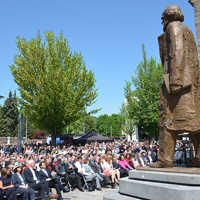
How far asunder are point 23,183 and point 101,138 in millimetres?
20047

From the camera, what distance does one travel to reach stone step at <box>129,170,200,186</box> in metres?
3.73

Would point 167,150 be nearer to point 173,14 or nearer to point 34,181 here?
point 173,14

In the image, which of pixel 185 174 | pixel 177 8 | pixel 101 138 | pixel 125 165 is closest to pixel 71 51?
pixel 101 138

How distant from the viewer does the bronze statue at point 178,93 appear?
441 cm

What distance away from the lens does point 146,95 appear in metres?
30.5

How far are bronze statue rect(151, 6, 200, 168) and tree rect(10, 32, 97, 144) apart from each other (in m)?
19.7

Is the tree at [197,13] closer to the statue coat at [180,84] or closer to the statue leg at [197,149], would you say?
the statue coat at [180,84]

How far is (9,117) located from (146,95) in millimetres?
42143

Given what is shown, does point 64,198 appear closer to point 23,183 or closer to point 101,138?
point 23,183

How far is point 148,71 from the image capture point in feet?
107

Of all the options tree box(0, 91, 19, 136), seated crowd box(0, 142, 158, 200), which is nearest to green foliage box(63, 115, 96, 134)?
tree box(0, 91, 19, 136)

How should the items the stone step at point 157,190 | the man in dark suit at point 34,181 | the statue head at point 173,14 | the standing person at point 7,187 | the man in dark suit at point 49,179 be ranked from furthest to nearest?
the man in dark suit at point 49,179 < the man in dark suit at point 34,181 < the standing person at point 7,187 < the statue head at point 173,14 < the stone step at point 157,190

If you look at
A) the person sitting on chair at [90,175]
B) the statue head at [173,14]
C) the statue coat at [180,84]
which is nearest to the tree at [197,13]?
the person sitting on chair at [90,175]

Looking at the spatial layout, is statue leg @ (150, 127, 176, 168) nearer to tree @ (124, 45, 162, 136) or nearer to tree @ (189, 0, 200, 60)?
tree @ (189, 0, 200, 60)
